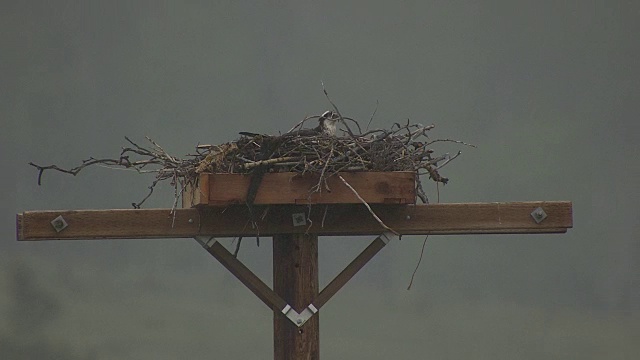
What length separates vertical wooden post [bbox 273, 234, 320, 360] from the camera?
4410mm

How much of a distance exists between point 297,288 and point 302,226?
8.9 inches

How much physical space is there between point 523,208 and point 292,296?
0.85 meters

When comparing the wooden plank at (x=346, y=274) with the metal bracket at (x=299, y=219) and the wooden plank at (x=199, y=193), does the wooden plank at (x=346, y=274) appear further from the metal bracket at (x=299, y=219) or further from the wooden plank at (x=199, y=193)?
the wooden plank at (x=199, y=193)

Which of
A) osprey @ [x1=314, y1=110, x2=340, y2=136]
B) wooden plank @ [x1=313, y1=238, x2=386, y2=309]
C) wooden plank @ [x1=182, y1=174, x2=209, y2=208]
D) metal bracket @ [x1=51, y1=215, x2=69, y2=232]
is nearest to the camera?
wooden plank @ [x1=182, y1=174, x2=209, y2=208]

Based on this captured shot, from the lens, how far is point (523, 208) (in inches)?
174

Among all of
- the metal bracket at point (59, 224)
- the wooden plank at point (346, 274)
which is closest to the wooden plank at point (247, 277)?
the wooden plank at point (346, 274)

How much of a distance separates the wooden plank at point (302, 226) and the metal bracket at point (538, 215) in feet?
0.04

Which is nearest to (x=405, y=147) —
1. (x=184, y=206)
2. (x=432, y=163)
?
(x=432, y=163)

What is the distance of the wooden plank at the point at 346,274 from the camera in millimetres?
4426

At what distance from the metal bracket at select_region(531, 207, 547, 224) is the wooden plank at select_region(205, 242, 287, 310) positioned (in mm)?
911

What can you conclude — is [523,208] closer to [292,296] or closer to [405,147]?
[405,147]

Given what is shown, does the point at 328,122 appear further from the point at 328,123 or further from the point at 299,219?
the point at 299,219

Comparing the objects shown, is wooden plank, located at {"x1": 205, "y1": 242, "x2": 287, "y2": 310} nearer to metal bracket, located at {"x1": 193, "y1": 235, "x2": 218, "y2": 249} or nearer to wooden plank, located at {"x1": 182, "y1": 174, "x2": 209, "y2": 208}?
metal bracket, located at {"x1": 193, "y1": 235, "x2": 218, "y2": 249}

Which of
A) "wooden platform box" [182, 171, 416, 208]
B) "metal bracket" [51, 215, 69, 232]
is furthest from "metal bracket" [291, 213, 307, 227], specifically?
"metal bracket" [51, 215, 69, 232]
